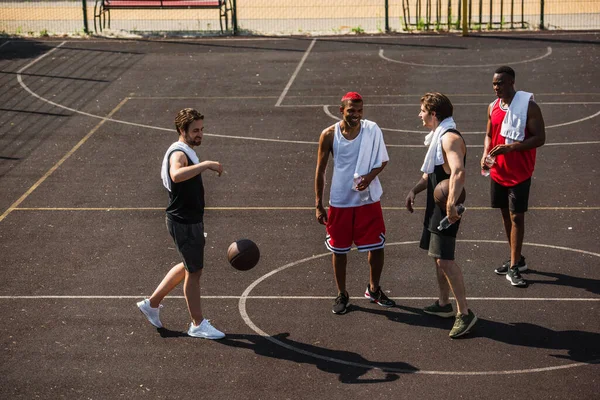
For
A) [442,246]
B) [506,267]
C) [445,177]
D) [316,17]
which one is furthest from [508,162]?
[316,17]

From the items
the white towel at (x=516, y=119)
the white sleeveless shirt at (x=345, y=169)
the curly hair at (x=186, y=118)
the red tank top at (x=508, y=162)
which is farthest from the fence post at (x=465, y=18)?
the curly hair at (x=186, y=118)

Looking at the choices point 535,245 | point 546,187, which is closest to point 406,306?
point 535,245

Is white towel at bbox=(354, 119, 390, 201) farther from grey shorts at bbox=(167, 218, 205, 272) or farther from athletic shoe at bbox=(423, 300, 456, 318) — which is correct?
grey shorts at bbox=(167, 218, 205, 272)

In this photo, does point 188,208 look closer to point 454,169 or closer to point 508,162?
point 454,169

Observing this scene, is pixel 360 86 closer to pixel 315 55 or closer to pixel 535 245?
pixel 315 55

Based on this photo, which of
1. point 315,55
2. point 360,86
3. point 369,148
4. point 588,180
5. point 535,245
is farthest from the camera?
point 315,55

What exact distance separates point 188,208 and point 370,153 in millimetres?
1911

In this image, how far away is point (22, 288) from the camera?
11.3 metres

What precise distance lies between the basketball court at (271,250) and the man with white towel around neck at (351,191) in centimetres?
66

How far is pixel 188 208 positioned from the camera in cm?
963

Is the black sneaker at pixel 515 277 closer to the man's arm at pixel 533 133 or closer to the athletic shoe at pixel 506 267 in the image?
the athletic shoe at pixel 506 267

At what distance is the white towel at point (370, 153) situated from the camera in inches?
400

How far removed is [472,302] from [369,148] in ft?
6.44

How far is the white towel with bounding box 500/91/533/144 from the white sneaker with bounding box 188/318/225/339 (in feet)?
12.3
